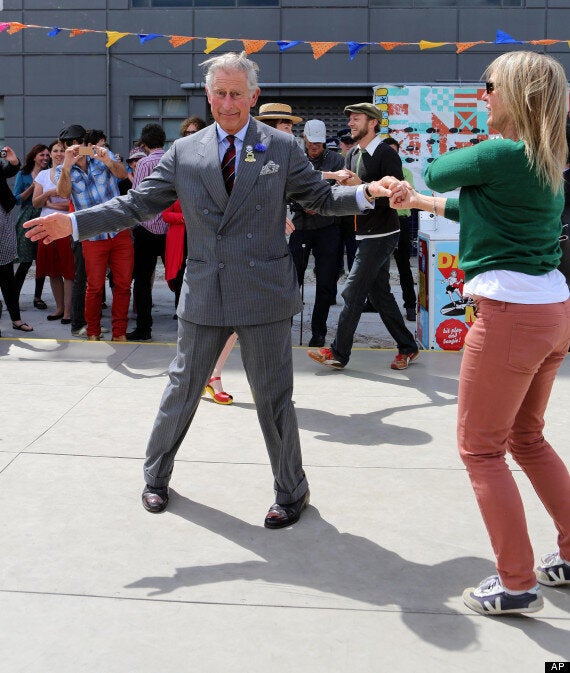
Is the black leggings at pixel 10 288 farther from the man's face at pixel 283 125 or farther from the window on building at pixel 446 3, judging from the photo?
the window on building at pixel 446 3

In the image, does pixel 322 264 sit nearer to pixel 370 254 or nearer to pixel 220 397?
pixel 370 254

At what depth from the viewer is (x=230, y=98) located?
3.89 meters

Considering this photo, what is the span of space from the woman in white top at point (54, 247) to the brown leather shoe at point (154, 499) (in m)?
5.39

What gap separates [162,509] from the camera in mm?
4203

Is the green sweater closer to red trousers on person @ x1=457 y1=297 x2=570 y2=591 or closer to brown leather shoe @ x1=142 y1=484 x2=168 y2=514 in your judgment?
red trousers on person @ x1=457 y1=297 x2=570 y2=591

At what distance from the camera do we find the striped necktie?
3941 millimetres

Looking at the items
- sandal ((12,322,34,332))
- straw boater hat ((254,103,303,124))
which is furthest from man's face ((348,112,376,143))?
sandal ((12,322,34,332))

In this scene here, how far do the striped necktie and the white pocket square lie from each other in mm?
128

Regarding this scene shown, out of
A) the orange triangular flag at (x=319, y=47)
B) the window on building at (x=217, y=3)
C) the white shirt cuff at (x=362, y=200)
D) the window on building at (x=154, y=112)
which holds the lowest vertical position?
the white shirt cuff at (x=362, y=200)

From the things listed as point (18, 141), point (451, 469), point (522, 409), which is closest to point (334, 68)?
point (18, 141)

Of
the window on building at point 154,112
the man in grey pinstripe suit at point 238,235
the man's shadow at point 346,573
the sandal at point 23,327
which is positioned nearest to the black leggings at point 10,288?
the sandal at point 23,327

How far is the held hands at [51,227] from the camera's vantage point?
3863 mm

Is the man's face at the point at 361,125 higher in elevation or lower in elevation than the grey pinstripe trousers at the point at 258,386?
higher

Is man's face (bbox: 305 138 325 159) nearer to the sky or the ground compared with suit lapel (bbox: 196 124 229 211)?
nearer to the sky
